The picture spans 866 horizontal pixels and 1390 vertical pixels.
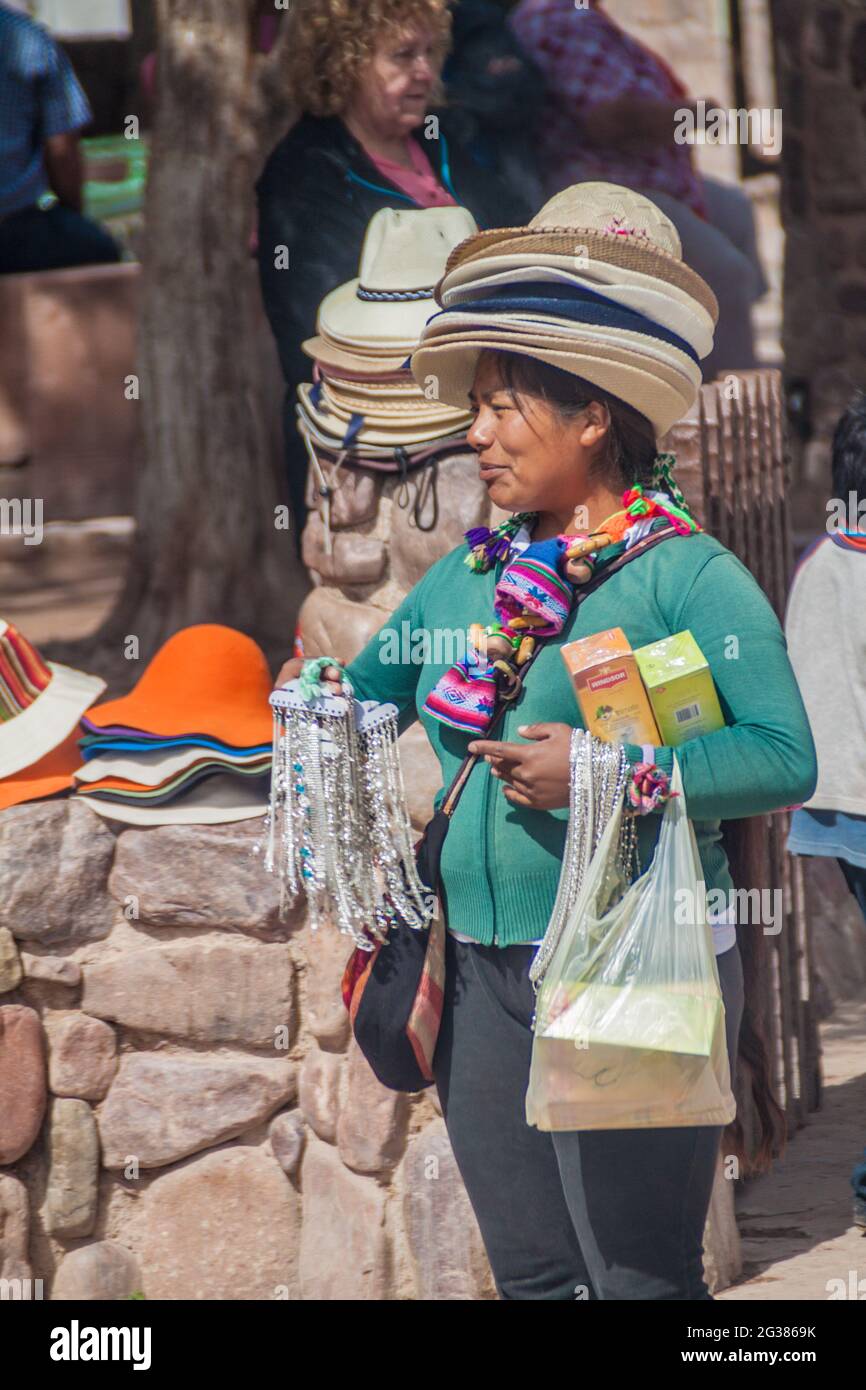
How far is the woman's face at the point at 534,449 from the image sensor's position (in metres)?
2.47

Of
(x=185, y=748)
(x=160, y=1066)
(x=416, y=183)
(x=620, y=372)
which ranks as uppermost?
(x=416, y=183)

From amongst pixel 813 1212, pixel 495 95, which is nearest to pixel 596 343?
pixel 813 1212

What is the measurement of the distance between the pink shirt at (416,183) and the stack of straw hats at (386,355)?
101cm

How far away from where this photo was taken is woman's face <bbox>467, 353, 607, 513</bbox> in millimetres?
2473

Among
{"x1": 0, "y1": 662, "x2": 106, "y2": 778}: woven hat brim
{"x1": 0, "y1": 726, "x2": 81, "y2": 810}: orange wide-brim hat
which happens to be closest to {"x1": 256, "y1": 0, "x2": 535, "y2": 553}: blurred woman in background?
{"x1": 0, "y1": 662, "x2": 106, "y2": 778}: woven hat brim

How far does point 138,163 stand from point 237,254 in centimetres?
537

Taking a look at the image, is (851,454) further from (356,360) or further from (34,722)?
(34,722)

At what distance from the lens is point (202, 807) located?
3.74 metres

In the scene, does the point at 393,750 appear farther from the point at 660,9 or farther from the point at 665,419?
the point at 660,9

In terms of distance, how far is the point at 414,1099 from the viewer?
3.54 meters

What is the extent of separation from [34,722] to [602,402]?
73.7 inches

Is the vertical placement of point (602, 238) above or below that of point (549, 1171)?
above

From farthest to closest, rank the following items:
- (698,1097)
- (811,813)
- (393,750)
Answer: (811,813) < (393,750) < (698,1097)

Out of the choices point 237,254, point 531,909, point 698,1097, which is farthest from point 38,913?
point 237,254
